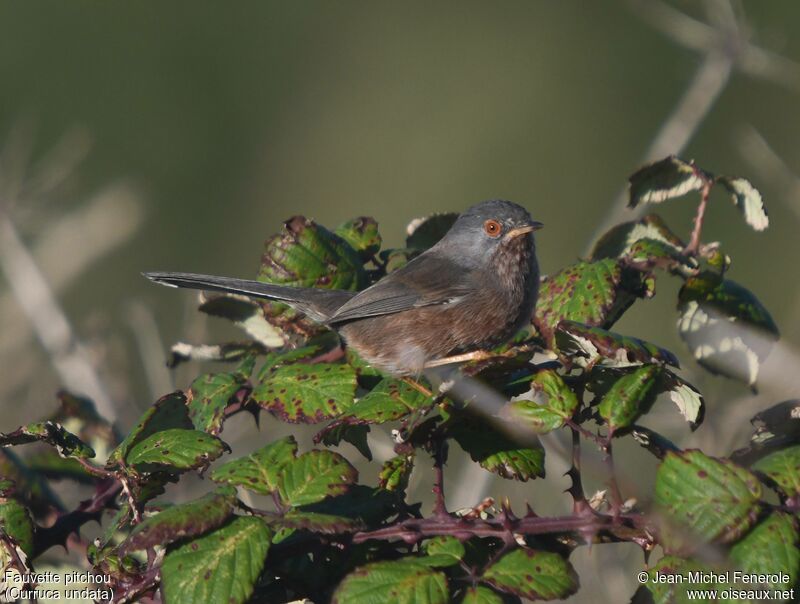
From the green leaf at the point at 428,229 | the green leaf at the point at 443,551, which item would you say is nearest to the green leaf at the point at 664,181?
the green leaf at the point at 428,229

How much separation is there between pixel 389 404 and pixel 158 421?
536mm

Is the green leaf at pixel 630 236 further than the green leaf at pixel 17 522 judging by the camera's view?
Yes

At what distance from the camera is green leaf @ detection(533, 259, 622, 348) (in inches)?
96.9

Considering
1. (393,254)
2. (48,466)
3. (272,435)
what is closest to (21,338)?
(272,435)

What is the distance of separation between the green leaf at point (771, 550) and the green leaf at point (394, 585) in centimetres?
51

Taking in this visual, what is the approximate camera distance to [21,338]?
4133mm

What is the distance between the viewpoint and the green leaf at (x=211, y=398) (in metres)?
2.38

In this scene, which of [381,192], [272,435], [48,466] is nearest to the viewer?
[48,466]

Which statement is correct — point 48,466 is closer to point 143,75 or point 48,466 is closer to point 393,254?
point 393,254

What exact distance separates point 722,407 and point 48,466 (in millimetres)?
2075

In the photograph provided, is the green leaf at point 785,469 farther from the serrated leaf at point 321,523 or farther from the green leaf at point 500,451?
the serrated leaf at point 321,523

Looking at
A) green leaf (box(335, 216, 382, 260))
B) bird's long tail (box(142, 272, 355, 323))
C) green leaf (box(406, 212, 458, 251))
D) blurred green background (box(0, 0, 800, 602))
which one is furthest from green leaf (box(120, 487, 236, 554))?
blurred green background (box(0, 0, 800, 602))

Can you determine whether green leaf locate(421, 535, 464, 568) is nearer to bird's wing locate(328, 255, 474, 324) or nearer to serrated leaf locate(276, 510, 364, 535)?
serrated leaf locate(276, 510, 364, 535)

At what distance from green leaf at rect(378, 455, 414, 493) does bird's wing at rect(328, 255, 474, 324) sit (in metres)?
2.02
